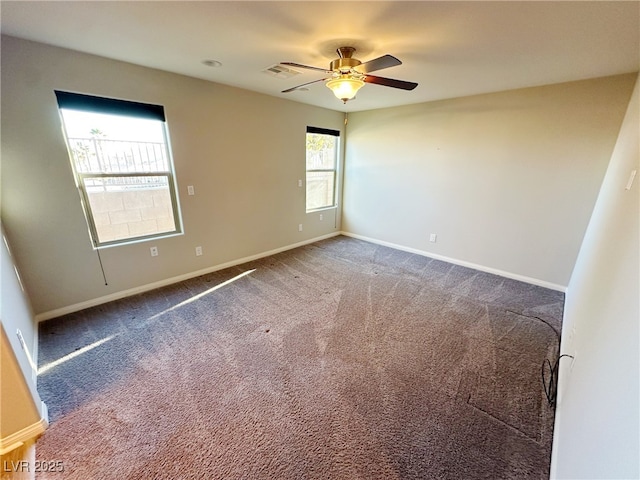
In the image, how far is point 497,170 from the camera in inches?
134

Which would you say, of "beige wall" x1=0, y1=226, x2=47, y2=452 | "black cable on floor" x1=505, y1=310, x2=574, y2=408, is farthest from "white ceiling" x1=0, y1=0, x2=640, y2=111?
"black cable on floor" x1=505, y1=310, x2=574, y2=408

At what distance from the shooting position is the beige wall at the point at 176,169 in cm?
217

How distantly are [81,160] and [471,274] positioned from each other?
15.4 ft

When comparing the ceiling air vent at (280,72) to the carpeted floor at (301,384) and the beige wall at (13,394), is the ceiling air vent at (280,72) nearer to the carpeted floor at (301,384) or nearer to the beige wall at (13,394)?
the carpeted floor at (301,384)

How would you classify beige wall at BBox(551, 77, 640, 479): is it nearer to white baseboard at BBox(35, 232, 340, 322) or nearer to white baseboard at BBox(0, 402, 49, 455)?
white baseboard at BBox(0, 402, 49, 455)

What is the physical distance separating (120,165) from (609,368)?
12.5ft

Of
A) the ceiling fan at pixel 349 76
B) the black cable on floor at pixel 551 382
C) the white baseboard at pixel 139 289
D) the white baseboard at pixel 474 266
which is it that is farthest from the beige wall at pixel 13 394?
the white baseboard at pixel 474 266

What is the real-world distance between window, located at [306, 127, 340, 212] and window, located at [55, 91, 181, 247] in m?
2.26

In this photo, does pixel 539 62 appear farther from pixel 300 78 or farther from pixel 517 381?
pixel 517 381

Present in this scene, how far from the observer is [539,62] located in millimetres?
2242

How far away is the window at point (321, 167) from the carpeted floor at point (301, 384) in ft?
7.17

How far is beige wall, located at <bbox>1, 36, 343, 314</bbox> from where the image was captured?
2.17 m

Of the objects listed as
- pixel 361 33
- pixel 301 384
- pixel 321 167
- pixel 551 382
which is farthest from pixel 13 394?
pixel 321 167

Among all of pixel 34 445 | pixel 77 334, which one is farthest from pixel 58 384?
pixel 77 334
